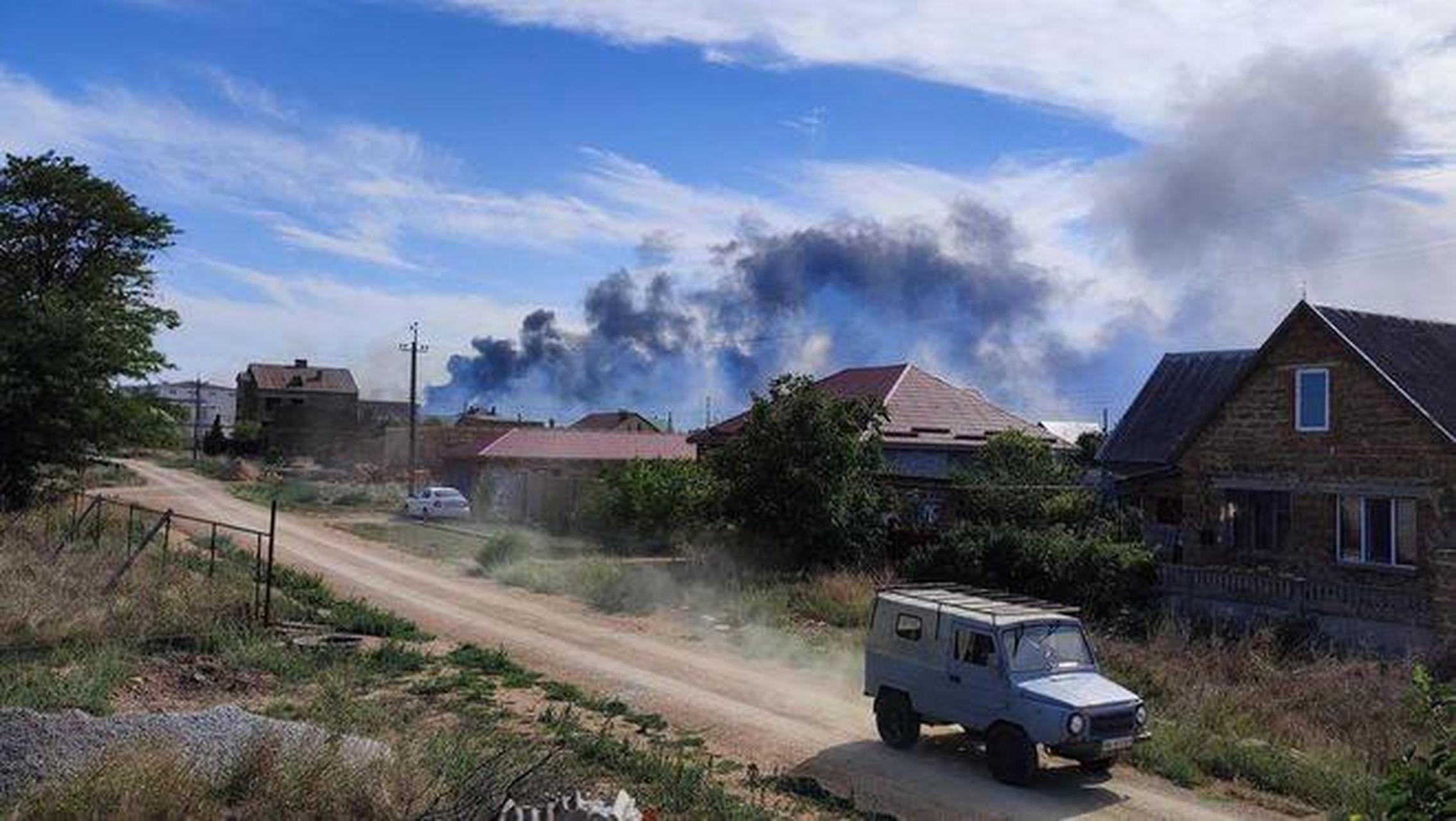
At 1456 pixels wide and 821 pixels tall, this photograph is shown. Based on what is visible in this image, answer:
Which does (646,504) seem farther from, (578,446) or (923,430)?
(578,446)

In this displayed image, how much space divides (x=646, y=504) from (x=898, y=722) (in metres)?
24.0

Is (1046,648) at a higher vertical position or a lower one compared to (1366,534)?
lower

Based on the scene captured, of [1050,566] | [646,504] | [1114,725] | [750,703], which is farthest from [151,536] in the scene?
[646,504]

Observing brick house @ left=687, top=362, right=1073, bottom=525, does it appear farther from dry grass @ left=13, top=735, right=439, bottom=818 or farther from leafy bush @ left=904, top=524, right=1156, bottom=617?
dry grass @ left=13, top=735, right=439, bottom=818

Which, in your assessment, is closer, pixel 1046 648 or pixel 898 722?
pixel 1046 648

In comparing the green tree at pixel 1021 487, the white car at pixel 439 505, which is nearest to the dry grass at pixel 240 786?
the green tree at pixel 1021 487

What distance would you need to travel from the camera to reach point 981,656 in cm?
1288

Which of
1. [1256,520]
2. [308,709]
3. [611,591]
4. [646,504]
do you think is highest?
[1256,520]

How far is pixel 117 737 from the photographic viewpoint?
10242 mm

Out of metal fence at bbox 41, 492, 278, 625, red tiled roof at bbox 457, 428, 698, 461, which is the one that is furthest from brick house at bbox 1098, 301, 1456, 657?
red tiled roof at bbox 457, 428, 698, 461

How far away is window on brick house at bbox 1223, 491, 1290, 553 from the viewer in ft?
86.5

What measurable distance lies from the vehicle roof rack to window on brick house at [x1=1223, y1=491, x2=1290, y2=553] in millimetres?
14241

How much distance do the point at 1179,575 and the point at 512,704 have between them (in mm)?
14086

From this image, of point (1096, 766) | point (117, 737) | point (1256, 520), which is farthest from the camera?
point (1256, 520)
